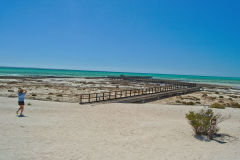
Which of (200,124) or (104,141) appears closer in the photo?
(104,141)

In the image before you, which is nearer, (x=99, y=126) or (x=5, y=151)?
(x=5, y=151)

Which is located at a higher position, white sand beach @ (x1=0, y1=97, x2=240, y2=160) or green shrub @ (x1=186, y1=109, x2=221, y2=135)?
green shrub @ (x1=186, y1=109, x2=221, y2=135)

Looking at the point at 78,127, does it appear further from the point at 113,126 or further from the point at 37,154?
the point at 37,154

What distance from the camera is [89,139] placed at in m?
8.58

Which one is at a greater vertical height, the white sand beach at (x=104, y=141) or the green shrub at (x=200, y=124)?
the green shrub at (x=200, y=124)

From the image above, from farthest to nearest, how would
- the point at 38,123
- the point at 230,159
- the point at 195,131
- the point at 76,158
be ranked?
the point at 38,123
the point at 195,131
the point at 230,159
the point at 76,158

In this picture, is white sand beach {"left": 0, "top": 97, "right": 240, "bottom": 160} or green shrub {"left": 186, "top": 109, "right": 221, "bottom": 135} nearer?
white sand beach {"left": 0, "top": 97, "right": 240, "bottom": 160}

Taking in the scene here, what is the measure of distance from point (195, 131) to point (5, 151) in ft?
30.5

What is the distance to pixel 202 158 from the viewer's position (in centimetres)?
689

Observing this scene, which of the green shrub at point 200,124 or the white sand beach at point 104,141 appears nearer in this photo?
the white sand beach at point 104,141

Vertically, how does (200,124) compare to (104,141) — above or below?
above

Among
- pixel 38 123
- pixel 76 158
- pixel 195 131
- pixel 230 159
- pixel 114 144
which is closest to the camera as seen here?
pixel 76 158

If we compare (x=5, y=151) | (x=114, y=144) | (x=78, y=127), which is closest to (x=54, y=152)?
(x=5, y=151)

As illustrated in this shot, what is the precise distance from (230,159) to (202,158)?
1.07m
